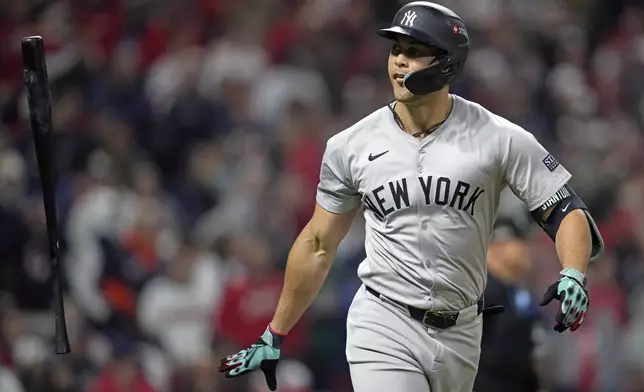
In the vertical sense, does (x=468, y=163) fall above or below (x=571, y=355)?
above

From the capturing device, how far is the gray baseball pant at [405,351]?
4227 mm

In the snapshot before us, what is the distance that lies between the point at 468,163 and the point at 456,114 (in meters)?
0.26

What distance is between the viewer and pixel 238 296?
25.8 feet

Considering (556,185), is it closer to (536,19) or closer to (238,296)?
(238,296)

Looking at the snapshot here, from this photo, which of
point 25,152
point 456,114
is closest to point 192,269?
point 25,152

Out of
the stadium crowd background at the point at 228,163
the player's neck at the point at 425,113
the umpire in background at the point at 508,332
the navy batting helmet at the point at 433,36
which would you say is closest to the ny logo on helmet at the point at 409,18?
the navy batting helmet at the point at 433,36

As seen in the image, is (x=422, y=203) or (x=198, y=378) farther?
(x=198, y=378)

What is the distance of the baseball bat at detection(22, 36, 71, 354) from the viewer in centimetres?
434

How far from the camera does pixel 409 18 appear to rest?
4.30 metres

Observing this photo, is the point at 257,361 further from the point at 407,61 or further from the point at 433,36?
the point at 433,36

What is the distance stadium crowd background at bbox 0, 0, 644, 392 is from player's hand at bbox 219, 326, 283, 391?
111 inches

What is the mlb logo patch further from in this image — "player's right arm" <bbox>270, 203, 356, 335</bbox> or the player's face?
"player's right arm" <bbox>270, 203, 356, 335</bbox>

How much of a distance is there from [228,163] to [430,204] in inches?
180

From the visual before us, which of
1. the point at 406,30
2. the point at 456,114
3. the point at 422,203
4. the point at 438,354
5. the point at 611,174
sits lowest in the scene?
the point at 611,174
